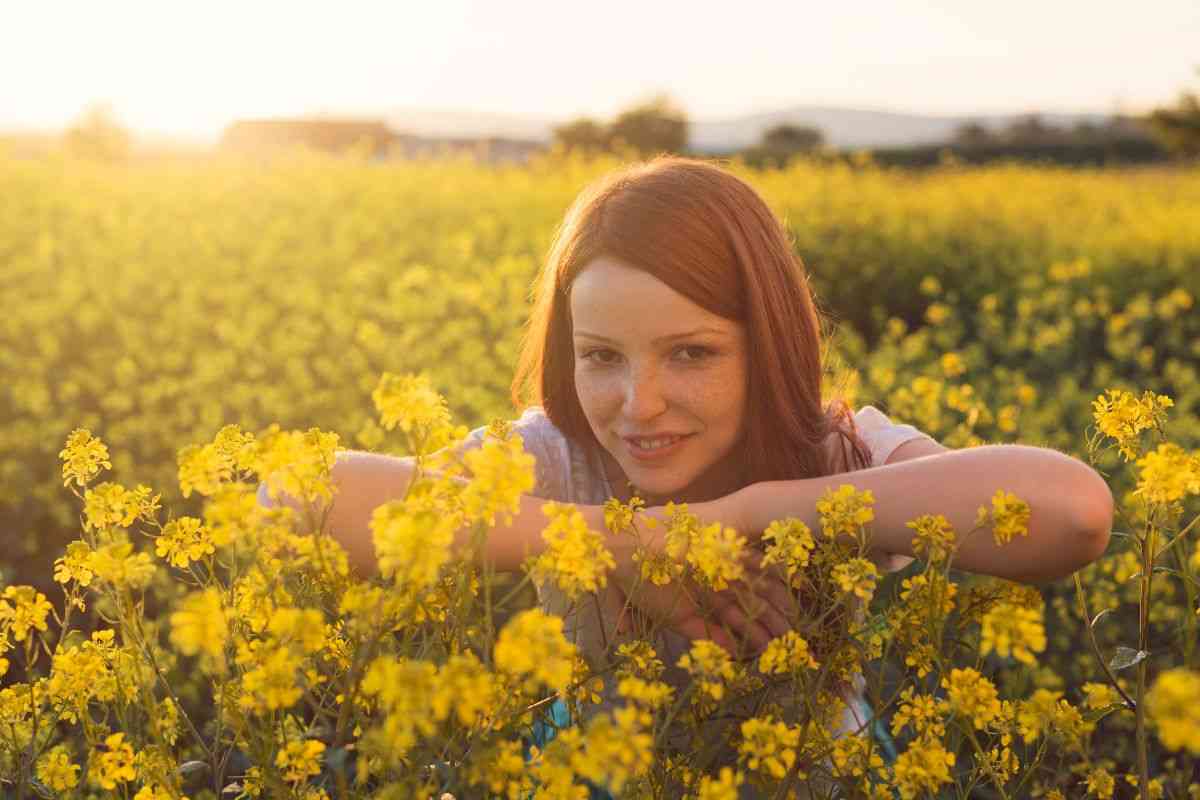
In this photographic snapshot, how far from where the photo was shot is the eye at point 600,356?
184 centimetres

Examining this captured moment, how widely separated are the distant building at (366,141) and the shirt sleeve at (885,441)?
11773 mm

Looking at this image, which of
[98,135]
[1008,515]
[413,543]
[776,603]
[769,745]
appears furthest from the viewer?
[98,135]

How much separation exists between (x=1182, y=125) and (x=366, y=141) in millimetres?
22960

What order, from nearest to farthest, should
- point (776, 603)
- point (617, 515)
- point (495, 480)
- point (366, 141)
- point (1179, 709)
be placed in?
point (1179, 709)
point (495, 480)
point (617, 515)
point (776, 603)
point (366, 141)

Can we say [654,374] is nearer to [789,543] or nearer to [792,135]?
[789,543]

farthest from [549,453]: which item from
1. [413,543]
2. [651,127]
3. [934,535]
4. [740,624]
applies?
[651,127]

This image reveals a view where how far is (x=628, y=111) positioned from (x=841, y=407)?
29.5 metres

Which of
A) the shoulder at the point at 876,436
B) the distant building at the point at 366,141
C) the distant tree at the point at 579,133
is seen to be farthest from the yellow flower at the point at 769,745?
the distant tree at the point at 579,133

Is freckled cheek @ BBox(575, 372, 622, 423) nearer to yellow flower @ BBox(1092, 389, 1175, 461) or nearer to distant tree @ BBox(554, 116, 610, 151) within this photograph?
yellow flower @ BBox(1092, 389, 1175, 461)

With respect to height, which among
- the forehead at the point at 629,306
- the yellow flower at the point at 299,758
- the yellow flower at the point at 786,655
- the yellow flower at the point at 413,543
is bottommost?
the yellow flower at the point at 299,758

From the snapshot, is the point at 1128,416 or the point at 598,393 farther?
the point at 598,393

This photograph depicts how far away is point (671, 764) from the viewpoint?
4.36 feet

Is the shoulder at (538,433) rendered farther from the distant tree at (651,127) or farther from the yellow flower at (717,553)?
the distant tree at (651,127)

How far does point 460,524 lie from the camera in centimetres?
110
